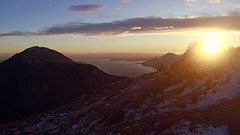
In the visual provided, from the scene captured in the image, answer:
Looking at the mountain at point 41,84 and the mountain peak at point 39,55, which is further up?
the mountain peak at point 39,55

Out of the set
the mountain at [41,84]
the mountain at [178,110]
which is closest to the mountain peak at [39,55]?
the mountain at [41,84]

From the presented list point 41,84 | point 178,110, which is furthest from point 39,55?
point 178,110

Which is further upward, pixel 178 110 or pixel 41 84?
pixel 178 110

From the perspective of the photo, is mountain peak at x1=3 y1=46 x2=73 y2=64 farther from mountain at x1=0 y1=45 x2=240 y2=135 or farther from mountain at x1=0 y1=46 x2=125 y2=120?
mountain at x1=0 y1=45 x2=240 y2=135

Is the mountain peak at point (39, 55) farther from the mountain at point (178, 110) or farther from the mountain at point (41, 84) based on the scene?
the mountain at point (178, 110)

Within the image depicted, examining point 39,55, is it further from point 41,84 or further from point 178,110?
point 178,110

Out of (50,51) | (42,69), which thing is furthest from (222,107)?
(50,51)
